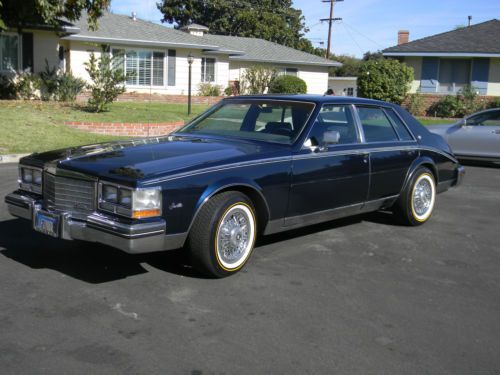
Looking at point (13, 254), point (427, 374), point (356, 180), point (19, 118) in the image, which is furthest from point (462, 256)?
point (19, 118)

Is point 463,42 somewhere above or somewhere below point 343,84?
above

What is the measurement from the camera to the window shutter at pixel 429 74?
31000mm

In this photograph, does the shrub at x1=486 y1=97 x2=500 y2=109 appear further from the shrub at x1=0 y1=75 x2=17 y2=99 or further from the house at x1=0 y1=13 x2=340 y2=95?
the shrub at x1=0 y1=75 x2=17 y2=99

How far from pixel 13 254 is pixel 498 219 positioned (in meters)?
6.05

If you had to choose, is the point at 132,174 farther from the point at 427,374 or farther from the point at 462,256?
the point at 462,256

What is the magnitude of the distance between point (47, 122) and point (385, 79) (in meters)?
17.6

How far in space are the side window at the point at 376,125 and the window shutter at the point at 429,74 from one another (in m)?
25.4

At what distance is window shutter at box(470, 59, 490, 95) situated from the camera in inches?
1186

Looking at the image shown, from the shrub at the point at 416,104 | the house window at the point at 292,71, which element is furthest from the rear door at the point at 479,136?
the house window at the point at 292,71

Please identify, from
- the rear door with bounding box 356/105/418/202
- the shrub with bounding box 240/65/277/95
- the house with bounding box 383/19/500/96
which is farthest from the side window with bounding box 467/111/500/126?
the shrub with bounding box 240/65/277/95

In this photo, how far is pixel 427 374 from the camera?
11.6 ft

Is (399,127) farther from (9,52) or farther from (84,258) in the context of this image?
(9,52)

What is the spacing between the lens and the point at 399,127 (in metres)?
7.22

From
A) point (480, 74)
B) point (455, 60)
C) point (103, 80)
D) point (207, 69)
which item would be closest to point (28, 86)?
point (103, 80)
